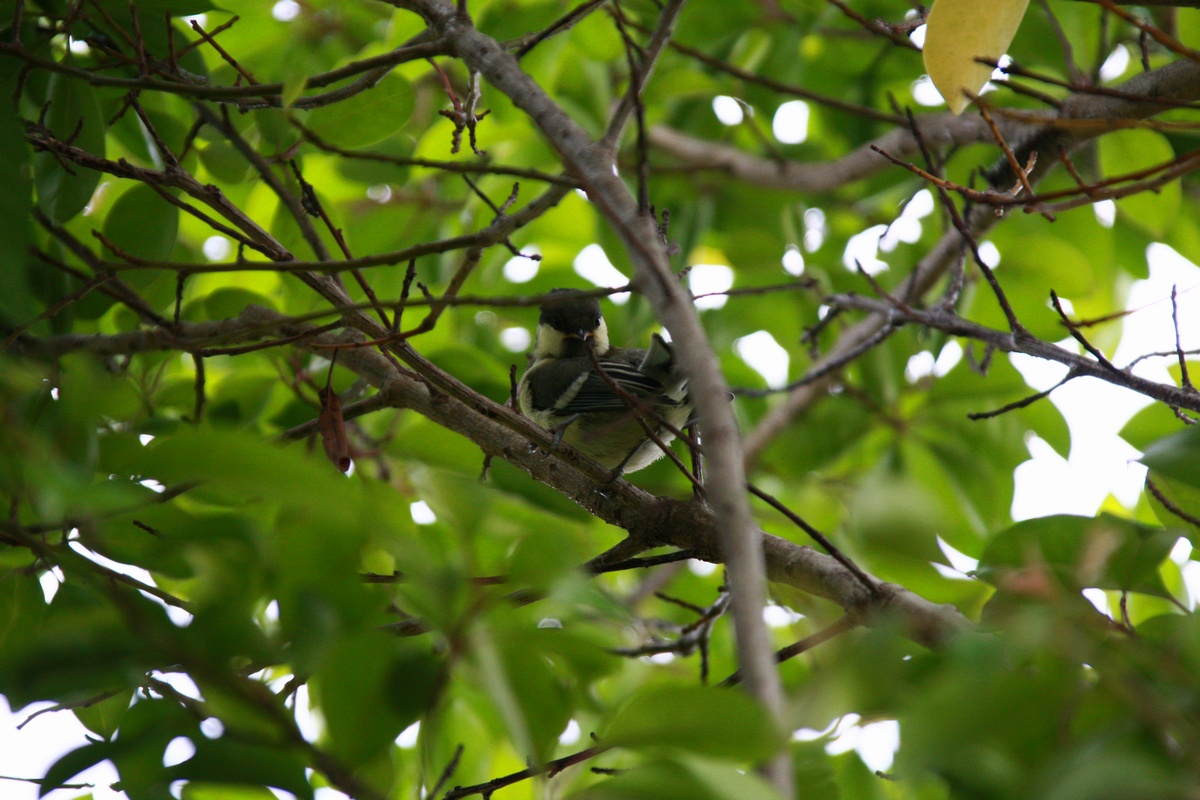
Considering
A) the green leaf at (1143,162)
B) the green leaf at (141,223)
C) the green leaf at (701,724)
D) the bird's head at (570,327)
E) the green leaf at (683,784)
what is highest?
the bird's head at (570,327)

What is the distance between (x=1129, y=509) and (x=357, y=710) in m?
2.73

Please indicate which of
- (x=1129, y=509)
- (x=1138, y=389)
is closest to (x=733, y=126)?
(x=1129, y=509)

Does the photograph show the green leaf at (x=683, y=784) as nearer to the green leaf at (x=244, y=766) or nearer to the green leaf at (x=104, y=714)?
the green leaf at (x=244, y=766)

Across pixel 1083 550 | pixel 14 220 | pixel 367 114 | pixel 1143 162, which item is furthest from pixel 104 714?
pixel 1143 162

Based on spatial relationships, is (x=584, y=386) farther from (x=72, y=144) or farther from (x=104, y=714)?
(x=104, y=714)

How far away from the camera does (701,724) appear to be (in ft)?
2.32

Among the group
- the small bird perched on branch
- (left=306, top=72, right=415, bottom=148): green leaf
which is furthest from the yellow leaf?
(left=306, top=72, right=415, bottom=148): green leaf

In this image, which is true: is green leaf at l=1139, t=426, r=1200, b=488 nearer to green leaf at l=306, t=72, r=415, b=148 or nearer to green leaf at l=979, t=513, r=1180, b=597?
green leaf at l=979, t=513, r=1180, b=597

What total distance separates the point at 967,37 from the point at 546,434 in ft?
3.45

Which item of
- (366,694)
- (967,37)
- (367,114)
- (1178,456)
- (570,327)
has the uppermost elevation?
(570,327)

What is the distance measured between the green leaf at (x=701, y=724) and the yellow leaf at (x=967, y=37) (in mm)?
1134

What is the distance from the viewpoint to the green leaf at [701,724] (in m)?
0.68

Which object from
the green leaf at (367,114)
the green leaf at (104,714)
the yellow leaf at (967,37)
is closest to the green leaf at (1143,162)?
the yellow leaf at (967,37)

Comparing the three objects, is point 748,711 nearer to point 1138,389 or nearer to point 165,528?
point 165,528
